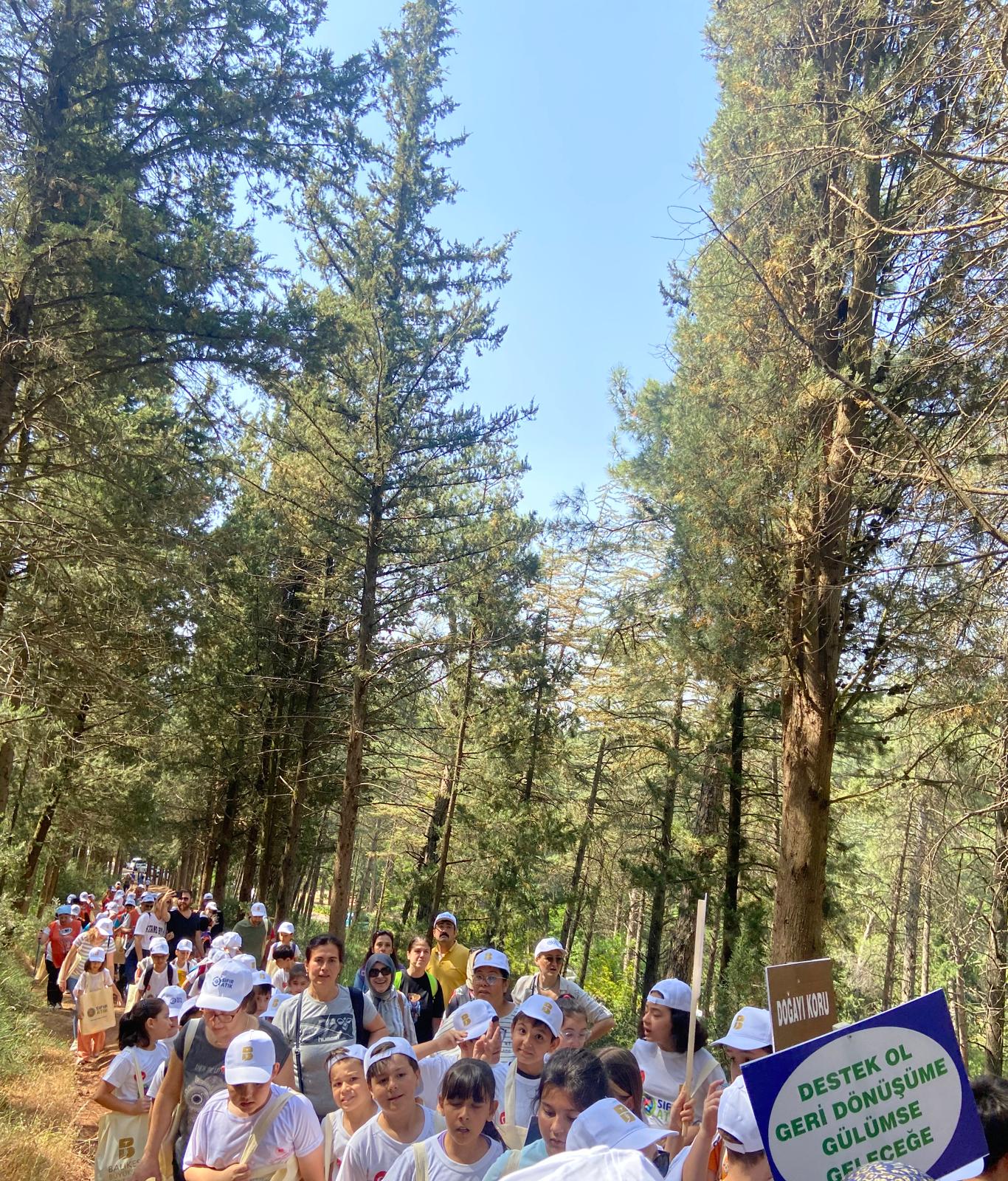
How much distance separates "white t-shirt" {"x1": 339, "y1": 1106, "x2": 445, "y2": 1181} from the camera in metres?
3.27

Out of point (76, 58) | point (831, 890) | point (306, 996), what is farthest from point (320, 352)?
point (831, 890)

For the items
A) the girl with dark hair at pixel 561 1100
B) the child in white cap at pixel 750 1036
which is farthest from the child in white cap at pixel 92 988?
the child in white cap at pixel 750 1036

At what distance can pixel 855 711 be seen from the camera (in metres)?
10.4

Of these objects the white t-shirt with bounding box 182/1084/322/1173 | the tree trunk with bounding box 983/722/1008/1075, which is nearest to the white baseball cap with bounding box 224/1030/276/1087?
the white t-shirt with bounding box 182/1084/322/1173

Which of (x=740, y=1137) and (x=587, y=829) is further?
(x=587, y=829)

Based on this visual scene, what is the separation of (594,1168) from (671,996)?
3119mm

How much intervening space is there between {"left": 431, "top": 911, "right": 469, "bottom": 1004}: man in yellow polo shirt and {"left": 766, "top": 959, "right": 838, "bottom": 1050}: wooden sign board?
3835mm

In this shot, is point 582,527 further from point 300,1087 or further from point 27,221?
point 300,1087

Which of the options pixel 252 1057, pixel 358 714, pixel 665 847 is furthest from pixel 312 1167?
pixel 665 847

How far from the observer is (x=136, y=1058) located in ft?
16.5

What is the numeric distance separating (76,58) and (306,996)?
8542 millimetres

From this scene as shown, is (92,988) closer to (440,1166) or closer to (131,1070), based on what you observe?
(131,1070)

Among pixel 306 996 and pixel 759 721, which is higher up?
pixel 759 721

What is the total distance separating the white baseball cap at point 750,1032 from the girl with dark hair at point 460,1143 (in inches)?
42.3
